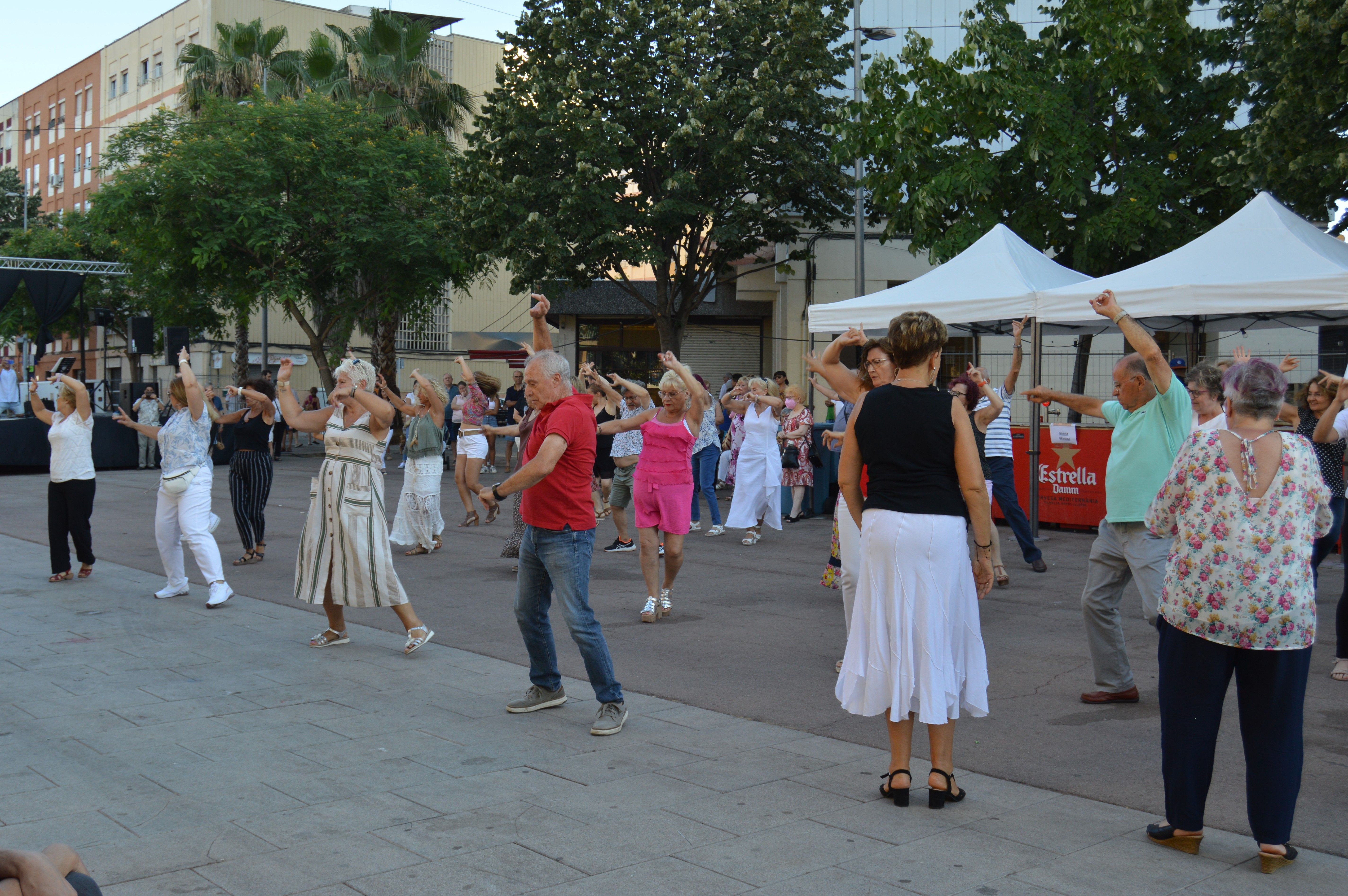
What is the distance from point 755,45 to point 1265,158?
1011cm

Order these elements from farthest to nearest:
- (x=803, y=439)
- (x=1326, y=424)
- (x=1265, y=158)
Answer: (x=1265, y=158)
(x=803, y=439)
(x=1326, y=424)

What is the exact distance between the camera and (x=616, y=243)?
23.3m

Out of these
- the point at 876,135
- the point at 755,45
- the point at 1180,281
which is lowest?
the point at 1180,281

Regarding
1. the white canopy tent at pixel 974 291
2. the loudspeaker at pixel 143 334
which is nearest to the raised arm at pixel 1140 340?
the white canopy tent at pixel 974 291

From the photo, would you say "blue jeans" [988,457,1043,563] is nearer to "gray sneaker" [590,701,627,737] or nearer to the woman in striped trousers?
"gray sneaker" [590,701,627,737]

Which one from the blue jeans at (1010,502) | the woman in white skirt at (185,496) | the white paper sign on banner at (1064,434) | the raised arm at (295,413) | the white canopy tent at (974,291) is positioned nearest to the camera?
the raised arm at (295,413)

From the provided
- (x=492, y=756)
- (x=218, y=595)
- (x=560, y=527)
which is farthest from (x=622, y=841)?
(x=218, y=595)

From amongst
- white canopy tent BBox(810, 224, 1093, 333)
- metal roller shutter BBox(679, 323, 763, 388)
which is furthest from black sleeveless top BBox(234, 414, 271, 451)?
metal roller shutter BBox(679, 323, 763, 388)

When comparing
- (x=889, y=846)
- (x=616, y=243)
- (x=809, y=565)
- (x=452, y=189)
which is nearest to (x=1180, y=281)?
(x=809, y=565)

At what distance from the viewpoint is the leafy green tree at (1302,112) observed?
49.0 feet

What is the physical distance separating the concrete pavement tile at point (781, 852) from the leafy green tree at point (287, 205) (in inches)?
891

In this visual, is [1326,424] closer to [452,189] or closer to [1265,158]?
[1265,158]

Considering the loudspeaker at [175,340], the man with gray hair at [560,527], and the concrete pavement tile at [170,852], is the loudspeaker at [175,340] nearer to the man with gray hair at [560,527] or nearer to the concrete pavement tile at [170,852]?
the man with gray hair at [560,527]

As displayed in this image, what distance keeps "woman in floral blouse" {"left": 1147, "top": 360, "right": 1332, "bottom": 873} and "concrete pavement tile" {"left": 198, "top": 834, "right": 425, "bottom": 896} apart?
2563 millimetres
